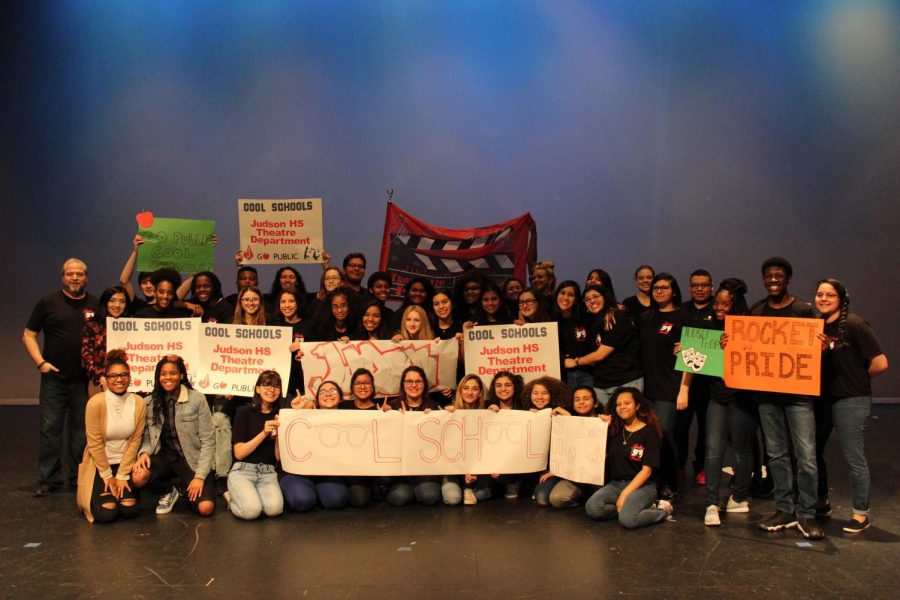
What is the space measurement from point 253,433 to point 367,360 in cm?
111

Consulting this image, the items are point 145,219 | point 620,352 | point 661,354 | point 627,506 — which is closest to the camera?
point 627,506

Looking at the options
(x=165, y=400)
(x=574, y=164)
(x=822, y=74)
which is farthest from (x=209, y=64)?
(x=822, y=74)

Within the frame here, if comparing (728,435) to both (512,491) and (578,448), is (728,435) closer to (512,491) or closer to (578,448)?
(578,448)

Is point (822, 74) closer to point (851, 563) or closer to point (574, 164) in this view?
point (574, 164)

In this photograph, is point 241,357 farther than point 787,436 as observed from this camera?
Yes

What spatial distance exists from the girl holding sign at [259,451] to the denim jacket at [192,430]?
198 mm

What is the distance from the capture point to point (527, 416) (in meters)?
6.36

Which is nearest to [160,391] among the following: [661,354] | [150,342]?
[150,342]

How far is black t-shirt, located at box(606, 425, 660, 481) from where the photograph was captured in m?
5.88

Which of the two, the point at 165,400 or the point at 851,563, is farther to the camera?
the point at 165,400

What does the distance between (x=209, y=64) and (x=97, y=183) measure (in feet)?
7.23

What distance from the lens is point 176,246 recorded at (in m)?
8.20

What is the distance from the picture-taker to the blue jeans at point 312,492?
6172mm

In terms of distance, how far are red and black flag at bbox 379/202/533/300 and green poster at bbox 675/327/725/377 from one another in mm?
2725
